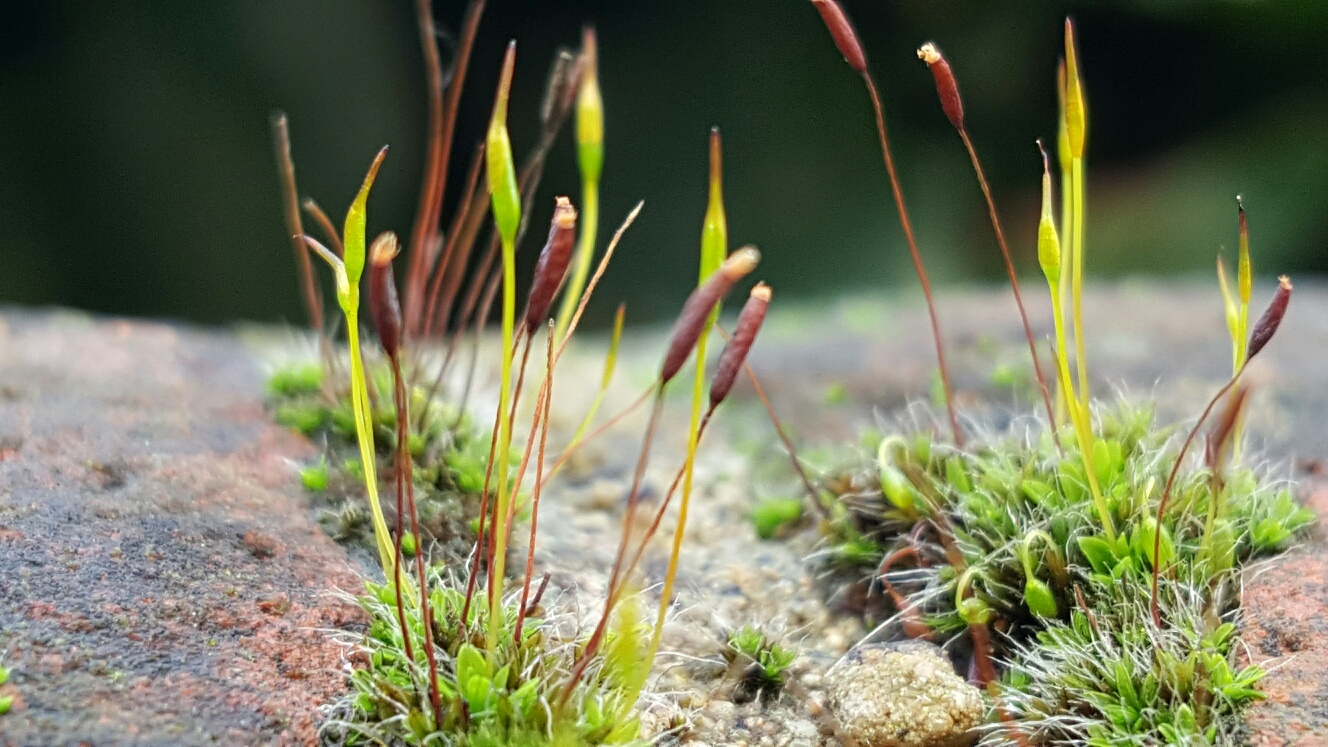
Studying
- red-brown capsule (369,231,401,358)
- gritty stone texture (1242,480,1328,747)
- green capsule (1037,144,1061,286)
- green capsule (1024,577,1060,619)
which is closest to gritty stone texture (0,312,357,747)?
red-brown capsule (369,231,401,358)

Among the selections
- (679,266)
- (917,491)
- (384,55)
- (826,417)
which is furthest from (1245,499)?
(384,55)

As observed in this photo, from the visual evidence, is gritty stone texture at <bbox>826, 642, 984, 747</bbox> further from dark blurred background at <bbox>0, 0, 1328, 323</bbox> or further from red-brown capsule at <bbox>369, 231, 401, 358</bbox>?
dark blurred background at <bbox>0, 0, 1328, 323</bbox>

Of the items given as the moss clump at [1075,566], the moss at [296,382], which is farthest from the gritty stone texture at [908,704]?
the moss at [296,382]

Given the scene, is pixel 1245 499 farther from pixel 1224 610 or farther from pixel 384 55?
pixel 384 55

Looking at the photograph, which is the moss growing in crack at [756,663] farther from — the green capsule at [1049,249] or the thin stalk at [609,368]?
the green capsule at [1049,249]

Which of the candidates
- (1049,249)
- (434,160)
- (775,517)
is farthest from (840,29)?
(775,517)

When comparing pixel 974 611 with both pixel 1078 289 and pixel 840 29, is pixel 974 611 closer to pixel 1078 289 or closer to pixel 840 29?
pixel 1078 289

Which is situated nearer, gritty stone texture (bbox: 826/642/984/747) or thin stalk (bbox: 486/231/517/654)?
thin stalk (bbox: 486/231/517/654)

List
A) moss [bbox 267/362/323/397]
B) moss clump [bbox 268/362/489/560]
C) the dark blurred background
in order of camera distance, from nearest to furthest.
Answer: moss clump [bbox 268/362/489/560] → moss [bbox 267/362/323/397] → the dark blurred background
